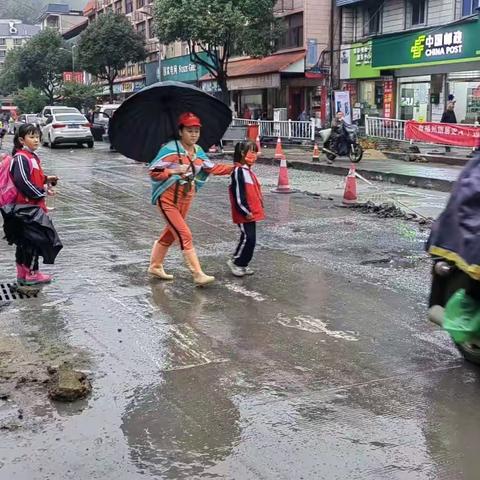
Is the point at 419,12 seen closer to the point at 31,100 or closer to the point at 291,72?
the point at 291,72

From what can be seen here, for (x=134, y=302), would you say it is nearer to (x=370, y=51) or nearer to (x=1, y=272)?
(x=1, y=272)

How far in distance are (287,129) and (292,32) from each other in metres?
7.47

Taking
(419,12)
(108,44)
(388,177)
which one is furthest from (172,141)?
(108,44)

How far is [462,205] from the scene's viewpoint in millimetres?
4055

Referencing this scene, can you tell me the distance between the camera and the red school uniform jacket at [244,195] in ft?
22.6

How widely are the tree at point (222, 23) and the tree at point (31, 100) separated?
134 ft

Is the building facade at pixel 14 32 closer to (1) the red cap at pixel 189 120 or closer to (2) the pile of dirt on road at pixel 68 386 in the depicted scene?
(1) the red cap at pixel 189 120

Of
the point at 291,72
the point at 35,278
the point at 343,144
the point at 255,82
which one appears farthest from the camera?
the point at 255,82

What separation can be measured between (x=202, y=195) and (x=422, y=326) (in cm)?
860

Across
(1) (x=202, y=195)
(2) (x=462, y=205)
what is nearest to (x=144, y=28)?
(1) (x=202, y=195)

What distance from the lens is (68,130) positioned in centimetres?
2928

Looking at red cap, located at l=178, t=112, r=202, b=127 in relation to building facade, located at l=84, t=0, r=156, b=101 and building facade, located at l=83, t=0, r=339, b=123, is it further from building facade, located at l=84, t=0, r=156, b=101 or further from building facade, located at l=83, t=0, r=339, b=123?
building facade, located at l=84, t=0, r=156, b=101

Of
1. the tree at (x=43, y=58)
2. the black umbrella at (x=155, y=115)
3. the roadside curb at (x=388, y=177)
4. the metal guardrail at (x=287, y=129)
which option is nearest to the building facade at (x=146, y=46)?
the tree at (x=43, y=58)

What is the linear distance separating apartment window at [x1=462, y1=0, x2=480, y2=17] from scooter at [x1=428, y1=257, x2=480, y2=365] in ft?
70.3
